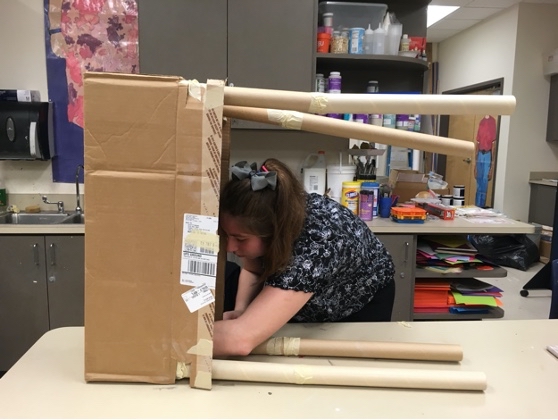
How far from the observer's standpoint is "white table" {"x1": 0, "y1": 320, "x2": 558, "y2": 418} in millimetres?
895

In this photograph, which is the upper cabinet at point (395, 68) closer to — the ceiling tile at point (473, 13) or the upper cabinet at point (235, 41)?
the upper cabinet at point (235, 41)

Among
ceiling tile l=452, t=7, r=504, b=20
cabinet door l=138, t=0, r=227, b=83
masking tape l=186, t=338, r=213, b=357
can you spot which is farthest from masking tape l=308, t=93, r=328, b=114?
ceiling tile l=452, t=7, r=504, b=20

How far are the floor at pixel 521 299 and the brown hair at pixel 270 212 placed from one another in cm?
246

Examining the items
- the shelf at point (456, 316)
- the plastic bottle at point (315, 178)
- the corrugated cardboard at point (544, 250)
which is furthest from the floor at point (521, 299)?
the plastic bottle at point (315, 178)

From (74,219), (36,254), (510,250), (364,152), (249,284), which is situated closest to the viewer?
(249,284)

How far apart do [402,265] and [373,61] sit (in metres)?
1.25

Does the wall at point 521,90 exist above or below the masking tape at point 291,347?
above

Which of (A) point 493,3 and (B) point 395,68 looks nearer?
(B) point 395,68

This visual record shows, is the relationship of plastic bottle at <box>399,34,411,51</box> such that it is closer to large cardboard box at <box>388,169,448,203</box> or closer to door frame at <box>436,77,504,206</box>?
large cardboard box at <box>388,169,448,203</box>

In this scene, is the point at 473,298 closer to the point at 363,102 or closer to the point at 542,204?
the point at 363,102

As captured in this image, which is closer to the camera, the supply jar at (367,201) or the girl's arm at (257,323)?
the girl's arm at (257,323)

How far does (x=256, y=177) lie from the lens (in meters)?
1.10

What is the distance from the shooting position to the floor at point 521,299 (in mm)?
3379

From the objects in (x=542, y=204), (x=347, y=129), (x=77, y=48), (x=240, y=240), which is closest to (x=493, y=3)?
(x=542, y=204)
